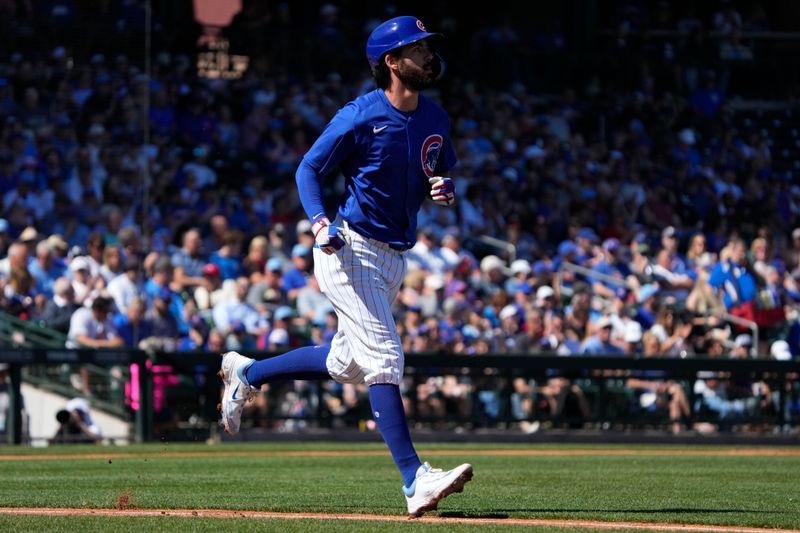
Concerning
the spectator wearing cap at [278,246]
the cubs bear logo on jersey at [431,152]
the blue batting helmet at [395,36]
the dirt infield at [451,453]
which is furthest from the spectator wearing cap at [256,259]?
the blue batting helmet at [395,36]

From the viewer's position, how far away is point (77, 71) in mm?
15914

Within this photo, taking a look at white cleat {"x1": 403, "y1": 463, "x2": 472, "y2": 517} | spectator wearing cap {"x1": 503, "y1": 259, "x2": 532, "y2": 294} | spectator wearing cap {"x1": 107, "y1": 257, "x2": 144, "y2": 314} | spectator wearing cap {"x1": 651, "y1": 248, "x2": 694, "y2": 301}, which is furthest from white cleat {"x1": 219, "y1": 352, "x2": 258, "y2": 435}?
spectator wearing cap {"x1": 651, "y1": 248, "x2": 694, "y2": 301}

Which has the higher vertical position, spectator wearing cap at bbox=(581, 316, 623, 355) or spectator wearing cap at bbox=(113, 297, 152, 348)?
spectator wearing cap at bbox=(113, 297, 152, 348)

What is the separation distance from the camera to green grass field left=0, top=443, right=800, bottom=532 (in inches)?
250

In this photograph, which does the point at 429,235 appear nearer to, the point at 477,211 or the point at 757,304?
the point at 477,211

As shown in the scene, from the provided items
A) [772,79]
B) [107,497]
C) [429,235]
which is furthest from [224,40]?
[107,497]

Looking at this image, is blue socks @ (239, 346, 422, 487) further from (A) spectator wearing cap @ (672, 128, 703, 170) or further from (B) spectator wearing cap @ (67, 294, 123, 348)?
(A) spectator wearing cap @ (672, 128, 703, 170)

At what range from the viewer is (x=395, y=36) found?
6785 mm

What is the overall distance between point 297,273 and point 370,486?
25.6 feet

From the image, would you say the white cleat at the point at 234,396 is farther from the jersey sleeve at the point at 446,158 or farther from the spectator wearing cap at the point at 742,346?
the spectator wearing cap at the point at 742,346

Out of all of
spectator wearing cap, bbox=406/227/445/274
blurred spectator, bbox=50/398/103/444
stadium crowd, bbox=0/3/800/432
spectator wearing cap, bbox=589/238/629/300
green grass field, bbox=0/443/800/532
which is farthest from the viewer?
spectator wearing cap, bbox=589/238/629/300

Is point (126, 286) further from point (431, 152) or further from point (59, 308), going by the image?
point (431, 152)

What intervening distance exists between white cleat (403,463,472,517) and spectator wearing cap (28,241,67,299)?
350 inches

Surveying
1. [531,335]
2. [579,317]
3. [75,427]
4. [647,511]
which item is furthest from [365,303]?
[579,317]
